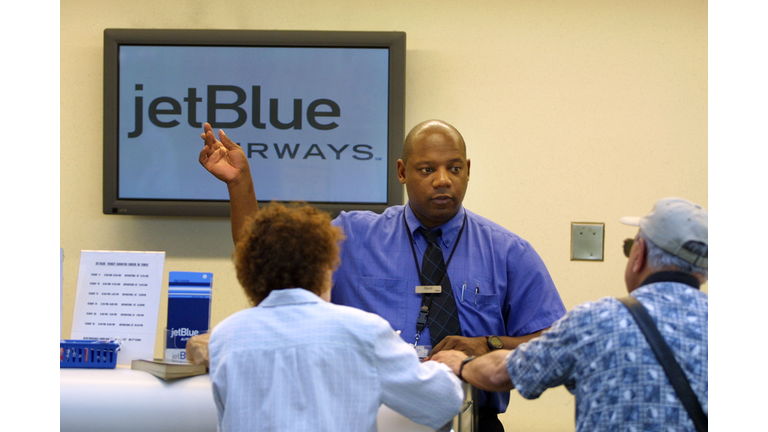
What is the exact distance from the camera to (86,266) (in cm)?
171

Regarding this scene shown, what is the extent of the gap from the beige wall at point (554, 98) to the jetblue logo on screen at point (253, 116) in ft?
0.52

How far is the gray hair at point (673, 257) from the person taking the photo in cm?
115

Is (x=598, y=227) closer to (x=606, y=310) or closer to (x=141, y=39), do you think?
(x=606, y=310)

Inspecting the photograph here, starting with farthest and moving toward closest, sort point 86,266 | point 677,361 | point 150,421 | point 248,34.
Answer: point 248,34 < point 86,266 < point 150,421 < point 677,361

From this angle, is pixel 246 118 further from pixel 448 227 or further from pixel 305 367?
pixel 305 367

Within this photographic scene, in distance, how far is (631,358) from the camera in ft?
3.56

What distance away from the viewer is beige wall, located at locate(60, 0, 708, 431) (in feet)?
9.46

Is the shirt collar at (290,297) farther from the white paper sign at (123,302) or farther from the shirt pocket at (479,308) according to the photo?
the shirt pocket at (479,308)

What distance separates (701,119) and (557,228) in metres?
0.84

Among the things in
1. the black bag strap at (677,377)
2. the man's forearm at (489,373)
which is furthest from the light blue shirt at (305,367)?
the black bag strap at (677,377)

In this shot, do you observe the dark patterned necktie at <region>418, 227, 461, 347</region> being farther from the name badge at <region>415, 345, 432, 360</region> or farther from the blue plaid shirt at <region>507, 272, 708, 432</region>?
the blue plaid shirt at <region>507, 272, 708, 432</region>

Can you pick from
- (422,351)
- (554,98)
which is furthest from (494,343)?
(554,98)

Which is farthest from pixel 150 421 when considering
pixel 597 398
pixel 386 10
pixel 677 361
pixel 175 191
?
pixel 386 10

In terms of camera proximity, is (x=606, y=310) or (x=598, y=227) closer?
(x=606, y=310)
